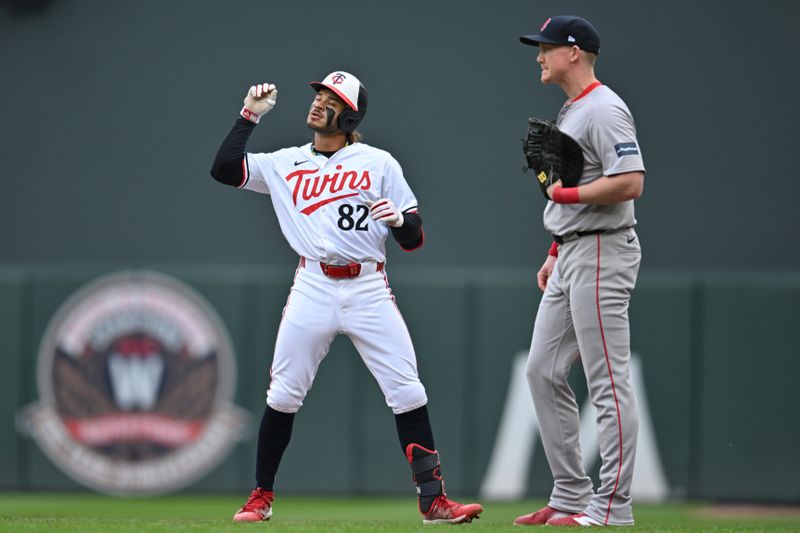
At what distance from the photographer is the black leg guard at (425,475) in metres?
4.59

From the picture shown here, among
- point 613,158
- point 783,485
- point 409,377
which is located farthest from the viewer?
point 783,485

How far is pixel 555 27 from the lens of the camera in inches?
175

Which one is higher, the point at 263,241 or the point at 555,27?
the point at 555,27

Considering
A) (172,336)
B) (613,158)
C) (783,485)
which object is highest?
(613,158)

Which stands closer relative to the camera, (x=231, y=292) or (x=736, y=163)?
(x=231, y=292)

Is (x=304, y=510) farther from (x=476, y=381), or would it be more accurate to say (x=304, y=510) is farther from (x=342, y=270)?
(x=342, y=270)

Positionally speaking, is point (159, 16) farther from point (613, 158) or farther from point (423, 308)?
point (613, 158)

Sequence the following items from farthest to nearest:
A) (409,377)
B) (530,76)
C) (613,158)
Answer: (530,76), (409,377), (613,158)

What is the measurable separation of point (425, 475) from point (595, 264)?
93 cm

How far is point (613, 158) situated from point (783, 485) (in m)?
4.25

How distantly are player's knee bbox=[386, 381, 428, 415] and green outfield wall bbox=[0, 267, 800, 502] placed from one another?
10.9 ft

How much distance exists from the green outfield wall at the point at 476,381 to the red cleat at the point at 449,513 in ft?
10.9

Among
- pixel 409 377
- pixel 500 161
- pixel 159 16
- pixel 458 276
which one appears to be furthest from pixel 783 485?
pixel 159 16

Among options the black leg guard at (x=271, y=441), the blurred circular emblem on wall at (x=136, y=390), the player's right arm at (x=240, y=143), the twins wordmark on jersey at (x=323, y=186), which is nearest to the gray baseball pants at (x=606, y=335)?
the twins wordmark on jersey at (x=323, y=186)
